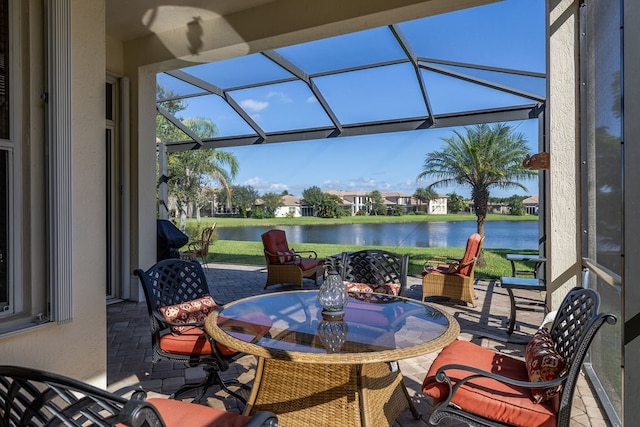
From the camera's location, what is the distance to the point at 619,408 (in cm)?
235

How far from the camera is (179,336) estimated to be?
252cm

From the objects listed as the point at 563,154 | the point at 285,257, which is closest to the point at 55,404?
the point at 563,154

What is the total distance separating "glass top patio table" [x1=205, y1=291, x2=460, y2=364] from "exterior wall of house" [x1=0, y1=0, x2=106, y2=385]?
35.4 inches

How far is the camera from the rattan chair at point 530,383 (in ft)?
5.45

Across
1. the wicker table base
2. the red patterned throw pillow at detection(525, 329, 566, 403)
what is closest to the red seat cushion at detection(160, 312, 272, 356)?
the wicker table base

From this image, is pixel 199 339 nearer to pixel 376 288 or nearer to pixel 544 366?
pixel 376 288

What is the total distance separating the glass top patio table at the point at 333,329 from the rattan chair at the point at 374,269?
2.61 ft

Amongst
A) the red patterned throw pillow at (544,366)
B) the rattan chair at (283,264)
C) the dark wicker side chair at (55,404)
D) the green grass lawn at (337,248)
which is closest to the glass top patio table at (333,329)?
the red patterned throw pillow at (544,366)

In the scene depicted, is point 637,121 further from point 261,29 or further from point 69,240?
point 261,29

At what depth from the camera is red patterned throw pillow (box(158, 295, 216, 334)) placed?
8.46 ft

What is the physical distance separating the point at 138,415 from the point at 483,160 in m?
9.96

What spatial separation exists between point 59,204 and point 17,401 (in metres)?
1.42

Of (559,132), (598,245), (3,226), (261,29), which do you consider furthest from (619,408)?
(261,29)

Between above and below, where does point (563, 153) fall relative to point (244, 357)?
above
